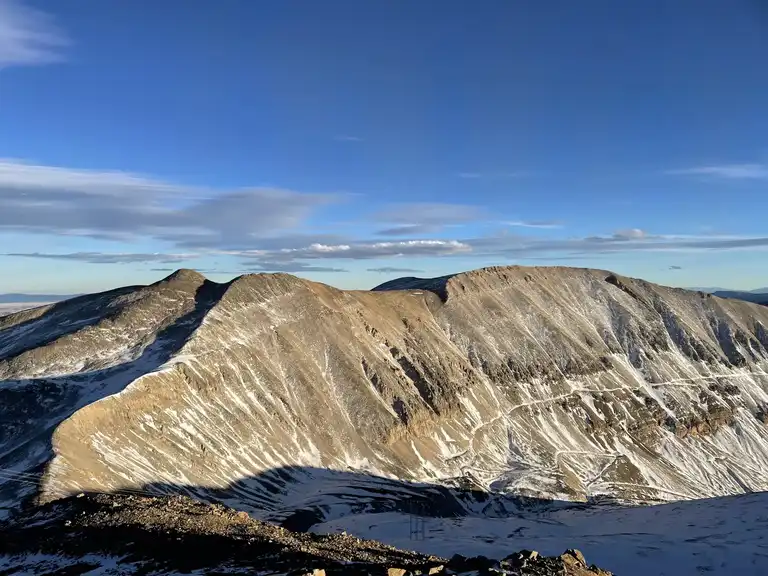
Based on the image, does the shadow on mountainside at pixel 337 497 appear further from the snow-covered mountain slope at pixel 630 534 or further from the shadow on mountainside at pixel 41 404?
the shadow on mountainside at pixel 41 404

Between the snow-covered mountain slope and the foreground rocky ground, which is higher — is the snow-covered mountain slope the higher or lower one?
the lower one

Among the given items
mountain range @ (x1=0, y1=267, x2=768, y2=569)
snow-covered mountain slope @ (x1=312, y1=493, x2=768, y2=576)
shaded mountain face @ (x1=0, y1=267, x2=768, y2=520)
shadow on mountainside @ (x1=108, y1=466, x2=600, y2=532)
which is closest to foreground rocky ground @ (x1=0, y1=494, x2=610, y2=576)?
mountain range @ (x1=0, y1=267, x2=768, y2=569)

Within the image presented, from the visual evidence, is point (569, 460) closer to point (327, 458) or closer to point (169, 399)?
point (327, 458)

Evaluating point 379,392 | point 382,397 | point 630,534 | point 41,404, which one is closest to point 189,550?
point 630,534

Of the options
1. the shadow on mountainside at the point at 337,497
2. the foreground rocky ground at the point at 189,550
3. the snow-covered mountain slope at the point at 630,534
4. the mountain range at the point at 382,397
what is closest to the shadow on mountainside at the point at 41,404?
the mountain range at the point at 382,397

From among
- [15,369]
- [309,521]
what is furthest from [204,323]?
[309,521]

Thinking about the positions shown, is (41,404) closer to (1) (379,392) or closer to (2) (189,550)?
(1) (379,392)

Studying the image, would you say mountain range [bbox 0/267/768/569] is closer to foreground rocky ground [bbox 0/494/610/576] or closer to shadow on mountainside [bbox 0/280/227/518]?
shadow on mountainside [bbox 0/280/227/518]
